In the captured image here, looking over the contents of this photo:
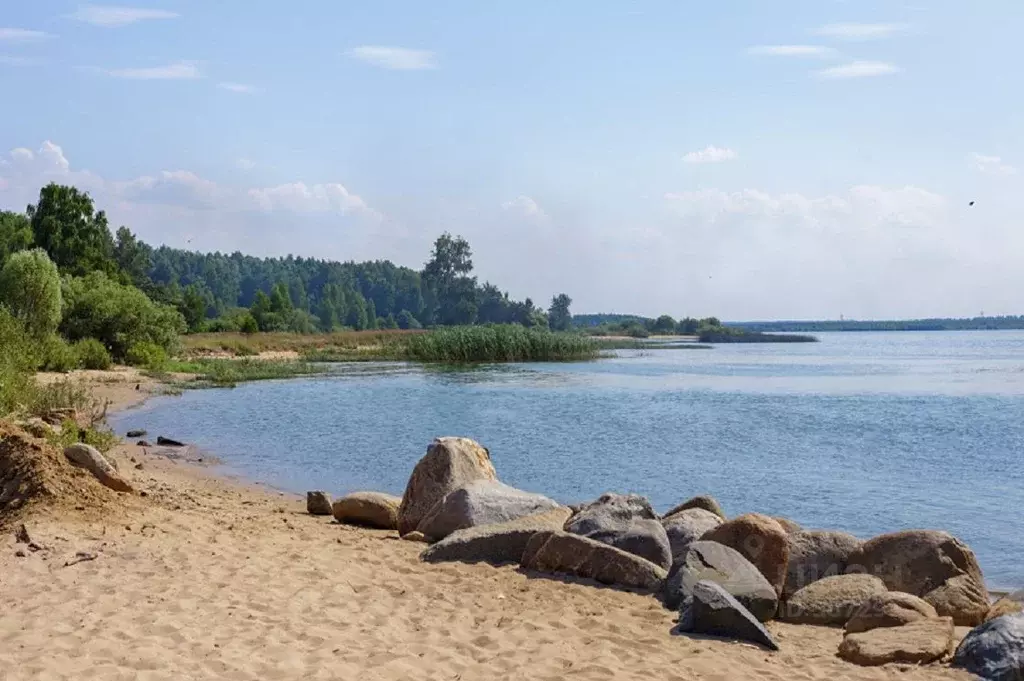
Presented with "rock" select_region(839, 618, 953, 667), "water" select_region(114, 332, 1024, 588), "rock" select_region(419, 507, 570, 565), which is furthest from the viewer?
"water" select_region(114, 332, 1024, 588)

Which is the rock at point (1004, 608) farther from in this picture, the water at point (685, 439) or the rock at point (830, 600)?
the water at point (685, 439)

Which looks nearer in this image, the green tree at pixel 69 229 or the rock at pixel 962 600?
the rock at pixel 962 600

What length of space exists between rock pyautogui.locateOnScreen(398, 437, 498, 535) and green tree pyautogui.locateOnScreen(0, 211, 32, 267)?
55.3 m

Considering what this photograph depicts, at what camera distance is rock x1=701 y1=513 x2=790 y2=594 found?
998cm

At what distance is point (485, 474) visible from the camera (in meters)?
14.1

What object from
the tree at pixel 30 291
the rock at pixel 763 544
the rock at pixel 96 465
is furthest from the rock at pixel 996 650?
the tree at pixel 30 291

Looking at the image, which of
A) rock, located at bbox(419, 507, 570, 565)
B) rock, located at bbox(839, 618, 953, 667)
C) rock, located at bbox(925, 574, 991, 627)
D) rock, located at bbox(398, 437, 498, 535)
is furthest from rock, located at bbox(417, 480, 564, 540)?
rock, located at bbox(839, 618, 953, 667)

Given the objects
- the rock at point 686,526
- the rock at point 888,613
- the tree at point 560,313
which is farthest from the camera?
the tree at point 560,313

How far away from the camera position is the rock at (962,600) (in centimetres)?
959

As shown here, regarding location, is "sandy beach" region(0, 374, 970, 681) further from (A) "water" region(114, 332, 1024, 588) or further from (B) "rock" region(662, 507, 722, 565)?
(A) "water" region(114, 332, 1024, 588)

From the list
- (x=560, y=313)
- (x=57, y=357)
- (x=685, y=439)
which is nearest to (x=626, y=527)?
(x=685, y=439)

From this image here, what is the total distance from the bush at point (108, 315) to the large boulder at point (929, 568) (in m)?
43.8

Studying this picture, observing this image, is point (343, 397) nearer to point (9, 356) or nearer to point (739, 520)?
point (9, 356)

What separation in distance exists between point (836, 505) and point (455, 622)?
10.7m
